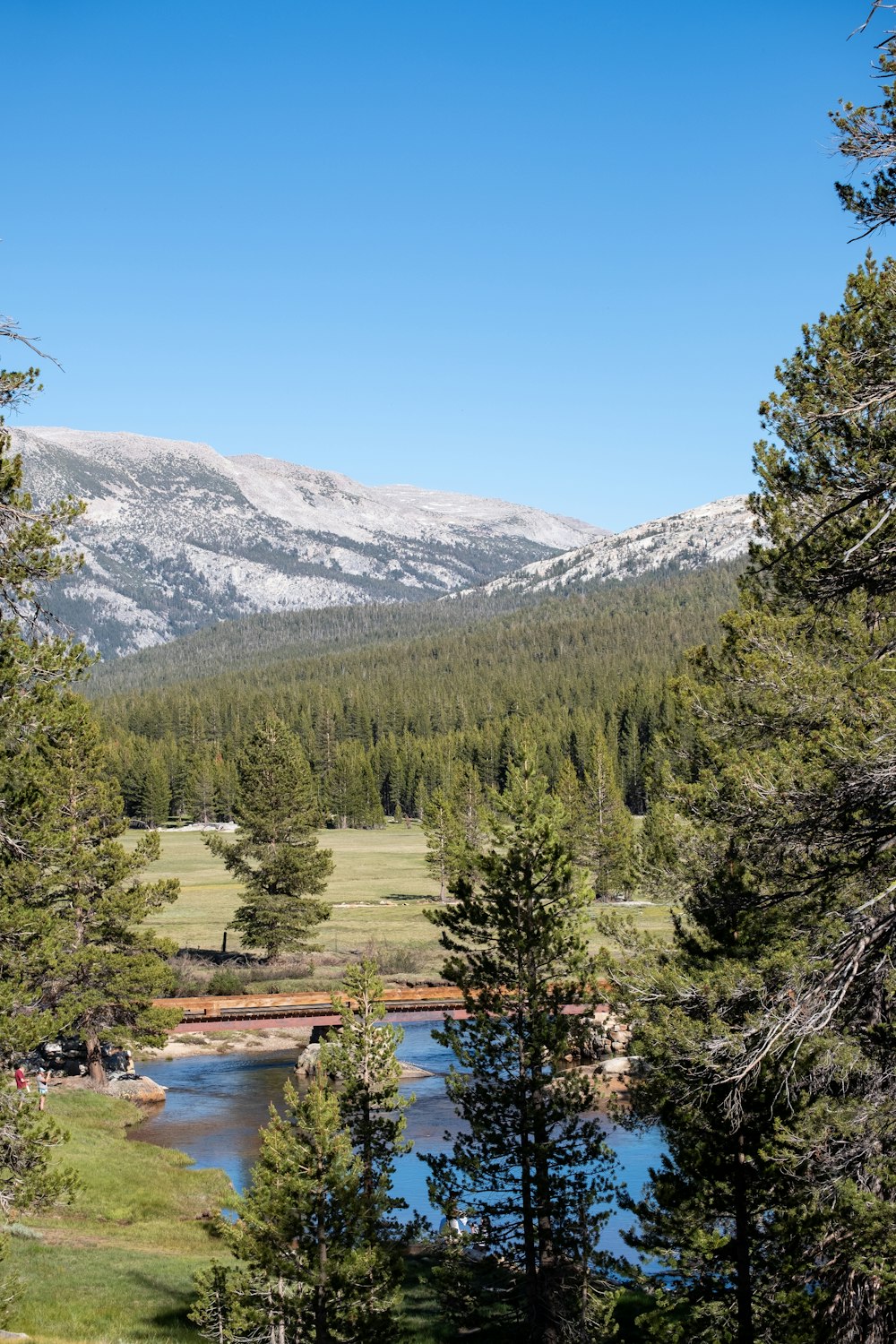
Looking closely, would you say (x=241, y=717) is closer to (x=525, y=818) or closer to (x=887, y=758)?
(x=525, y=818)

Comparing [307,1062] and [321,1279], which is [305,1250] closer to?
[321,1279]

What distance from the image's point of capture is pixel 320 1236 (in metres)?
17.7

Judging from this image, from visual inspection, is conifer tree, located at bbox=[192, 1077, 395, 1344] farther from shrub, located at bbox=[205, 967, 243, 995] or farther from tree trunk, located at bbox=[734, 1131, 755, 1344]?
shrub, located at bbox=[205, 967, 243, 995]

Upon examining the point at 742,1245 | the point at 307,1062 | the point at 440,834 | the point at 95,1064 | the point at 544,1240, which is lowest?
the point at 307,1062

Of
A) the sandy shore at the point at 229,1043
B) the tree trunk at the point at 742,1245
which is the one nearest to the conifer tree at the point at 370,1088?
the tree trunk at the point at 742,1245

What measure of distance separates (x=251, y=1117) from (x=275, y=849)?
811 inches

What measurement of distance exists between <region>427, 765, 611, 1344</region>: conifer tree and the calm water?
27.8 ft

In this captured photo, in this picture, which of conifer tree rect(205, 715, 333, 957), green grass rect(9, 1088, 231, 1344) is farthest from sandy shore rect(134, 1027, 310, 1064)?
green grass rect(9, 1088, 231, 1344)

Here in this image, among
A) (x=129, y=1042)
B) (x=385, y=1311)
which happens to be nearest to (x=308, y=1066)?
(x=129, y=1042)

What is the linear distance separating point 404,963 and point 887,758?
2129 inches

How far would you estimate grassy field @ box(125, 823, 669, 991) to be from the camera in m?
60.2

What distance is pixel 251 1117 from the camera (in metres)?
38.0

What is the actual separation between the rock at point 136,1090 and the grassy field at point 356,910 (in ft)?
43.1

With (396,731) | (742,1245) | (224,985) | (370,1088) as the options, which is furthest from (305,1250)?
(396,731)
